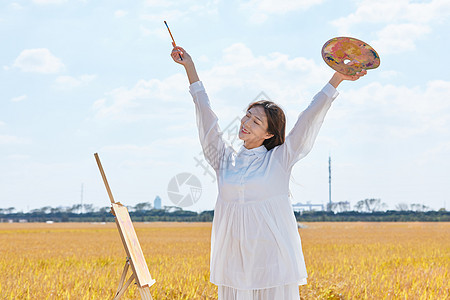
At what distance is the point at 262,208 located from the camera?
3.43 m

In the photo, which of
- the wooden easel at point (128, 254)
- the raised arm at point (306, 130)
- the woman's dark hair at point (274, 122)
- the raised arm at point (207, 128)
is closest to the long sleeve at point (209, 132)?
the raised arm at point (207, 128)

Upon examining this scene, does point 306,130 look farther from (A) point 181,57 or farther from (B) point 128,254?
(B) point 128,254

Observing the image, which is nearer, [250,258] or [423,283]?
[250,258]

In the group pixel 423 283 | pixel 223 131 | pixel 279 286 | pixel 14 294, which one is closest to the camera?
pixel 279 286

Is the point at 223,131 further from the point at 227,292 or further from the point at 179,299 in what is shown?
the point at 179,299

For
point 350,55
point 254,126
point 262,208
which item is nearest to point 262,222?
point 262,208

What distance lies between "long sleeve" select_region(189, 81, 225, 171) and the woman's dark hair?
0.28m

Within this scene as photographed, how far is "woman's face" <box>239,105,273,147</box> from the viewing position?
142 inches

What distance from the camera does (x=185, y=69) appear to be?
3.91 m

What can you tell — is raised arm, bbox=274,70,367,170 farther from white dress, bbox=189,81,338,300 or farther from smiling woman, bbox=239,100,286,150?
smiling woman, bbox=239,100,286,150

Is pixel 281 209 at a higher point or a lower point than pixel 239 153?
lower

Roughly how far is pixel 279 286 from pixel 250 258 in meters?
0.24

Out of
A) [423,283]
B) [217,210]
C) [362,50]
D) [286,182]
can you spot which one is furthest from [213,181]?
[423,283]

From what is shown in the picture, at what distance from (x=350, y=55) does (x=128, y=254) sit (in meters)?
2.41
